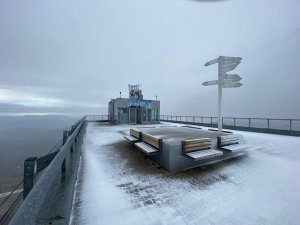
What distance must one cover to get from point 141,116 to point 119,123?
3.75 metres

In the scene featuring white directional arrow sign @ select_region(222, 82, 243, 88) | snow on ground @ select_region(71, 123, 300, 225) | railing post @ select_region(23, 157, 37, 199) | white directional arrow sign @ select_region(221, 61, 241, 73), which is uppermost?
white directional arrow sign @ select_region(221, 61, 241, 73)

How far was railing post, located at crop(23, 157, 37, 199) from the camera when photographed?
2415mm

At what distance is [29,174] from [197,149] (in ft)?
18.1

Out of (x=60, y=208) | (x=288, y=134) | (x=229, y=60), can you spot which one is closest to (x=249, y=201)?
(x=60, y=208)

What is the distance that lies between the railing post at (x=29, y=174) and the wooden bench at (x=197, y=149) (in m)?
4.66

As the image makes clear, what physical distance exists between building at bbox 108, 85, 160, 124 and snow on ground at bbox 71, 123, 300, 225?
17718 mm

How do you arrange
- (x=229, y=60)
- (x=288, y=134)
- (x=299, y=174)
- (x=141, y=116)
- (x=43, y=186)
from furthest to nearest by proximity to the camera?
1. (x=141, y=116)
2. (x=288, y=134)
3. (x=229, y=60)
4. (x=299, y=174)
5. (x=43, y=186)

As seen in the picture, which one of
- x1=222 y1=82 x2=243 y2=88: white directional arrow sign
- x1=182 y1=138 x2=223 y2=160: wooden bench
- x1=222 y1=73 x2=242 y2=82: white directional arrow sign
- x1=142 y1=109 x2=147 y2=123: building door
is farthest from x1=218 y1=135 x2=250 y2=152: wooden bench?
x1=142 y1=109 x2=147 y2=123: building door

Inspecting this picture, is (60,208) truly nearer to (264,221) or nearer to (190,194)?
(190,194)

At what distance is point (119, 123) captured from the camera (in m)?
24.4

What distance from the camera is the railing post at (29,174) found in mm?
2415

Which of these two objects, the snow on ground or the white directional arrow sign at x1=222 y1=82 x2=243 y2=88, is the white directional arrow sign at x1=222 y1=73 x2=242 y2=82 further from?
the snow on ground

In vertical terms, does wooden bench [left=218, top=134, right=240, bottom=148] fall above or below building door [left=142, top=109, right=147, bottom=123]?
below

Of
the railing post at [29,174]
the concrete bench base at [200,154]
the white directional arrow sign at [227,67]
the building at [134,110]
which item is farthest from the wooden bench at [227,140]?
the building at [134,110]
